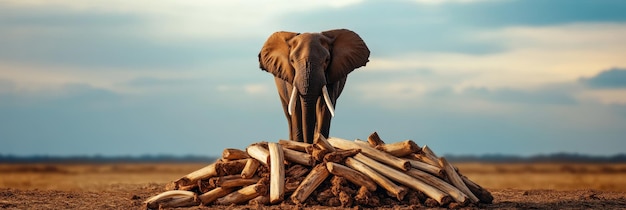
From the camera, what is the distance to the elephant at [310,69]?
18219 millimetres

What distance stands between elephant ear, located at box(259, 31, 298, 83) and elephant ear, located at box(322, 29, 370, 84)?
88 cm

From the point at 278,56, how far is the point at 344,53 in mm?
1475

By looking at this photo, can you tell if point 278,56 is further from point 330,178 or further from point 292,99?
point 330,178

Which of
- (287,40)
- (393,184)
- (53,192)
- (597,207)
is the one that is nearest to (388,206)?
(393,184)

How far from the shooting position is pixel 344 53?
63.8 feet

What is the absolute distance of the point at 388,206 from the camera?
1434cm

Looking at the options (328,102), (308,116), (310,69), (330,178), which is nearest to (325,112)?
(308,116)

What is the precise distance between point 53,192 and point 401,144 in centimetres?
872

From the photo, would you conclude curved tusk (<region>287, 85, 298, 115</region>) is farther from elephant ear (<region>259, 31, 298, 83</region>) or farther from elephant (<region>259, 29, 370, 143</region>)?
elephant ear (<region>259, 31, 298, 83</region>)

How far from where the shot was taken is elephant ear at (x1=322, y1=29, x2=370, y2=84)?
1914 cm

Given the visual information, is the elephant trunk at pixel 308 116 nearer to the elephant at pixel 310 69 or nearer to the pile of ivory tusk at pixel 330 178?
the elephant at pixel 310 69

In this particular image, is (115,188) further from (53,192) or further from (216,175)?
(216,175)

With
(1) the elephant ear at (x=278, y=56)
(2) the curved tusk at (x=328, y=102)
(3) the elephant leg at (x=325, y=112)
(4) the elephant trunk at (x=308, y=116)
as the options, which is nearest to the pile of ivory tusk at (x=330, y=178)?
(2) the curved tusk at (x=328, y=102)

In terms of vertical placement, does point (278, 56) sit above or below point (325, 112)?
above
